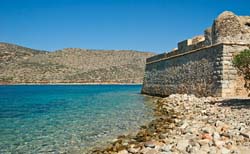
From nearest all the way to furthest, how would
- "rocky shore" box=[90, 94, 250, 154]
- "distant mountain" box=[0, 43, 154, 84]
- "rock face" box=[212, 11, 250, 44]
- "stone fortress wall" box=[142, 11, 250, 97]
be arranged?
"rocky shore" box=[90, 94, 250, 154]
"stone fortress wall" box=[142, 11, 250, 97]
"rock face" box=[212, 11, 250, 44]
"distant mountain" box=[0, 43, 154, 84]

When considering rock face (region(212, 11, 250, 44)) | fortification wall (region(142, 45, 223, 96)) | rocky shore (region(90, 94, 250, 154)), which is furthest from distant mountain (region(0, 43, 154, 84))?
rocky shore (region(90, 94, 250, 154))

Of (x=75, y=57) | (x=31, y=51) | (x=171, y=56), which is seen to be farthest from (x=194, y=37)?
(x=31, y=51)

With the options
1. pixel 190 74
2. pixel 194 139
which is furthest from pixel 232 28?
pixel 194 139

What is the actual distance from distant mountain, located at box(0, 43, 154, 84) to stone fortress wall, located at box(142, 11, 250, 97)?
69.7 m

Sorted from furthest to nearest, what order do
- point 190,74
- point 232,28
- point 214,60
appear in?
point 190,74, point 214,60, point 232,28

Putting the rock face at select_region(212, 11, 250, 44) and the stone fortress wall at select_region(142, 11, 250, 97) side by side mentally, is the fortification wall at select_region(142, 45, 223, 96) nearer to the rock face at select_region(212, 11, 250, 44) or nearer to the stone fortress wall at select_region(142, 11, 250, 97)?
the stone fortress wall at select_region(142, 11, 250, 97)

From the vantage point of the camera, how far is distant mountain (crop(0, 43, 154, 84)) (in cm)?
9144

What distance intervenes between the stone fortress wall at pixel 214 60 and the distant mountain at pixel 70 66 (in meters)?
69.7

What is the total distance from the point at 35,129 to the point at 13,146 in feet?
9.45

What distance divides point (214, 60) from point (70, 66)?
84.1m

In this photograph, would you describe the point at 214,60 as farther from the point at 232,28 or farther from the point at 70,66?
the point at 70,66

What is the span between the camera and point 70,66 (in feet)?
325

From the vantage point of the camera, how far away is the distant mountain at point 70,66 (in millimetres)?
91438

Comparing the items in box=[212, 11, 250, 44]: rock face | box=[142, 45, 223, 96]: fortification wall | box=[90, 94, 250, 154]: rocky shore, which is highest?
box=[212, 11, 250, 44]: rock face
